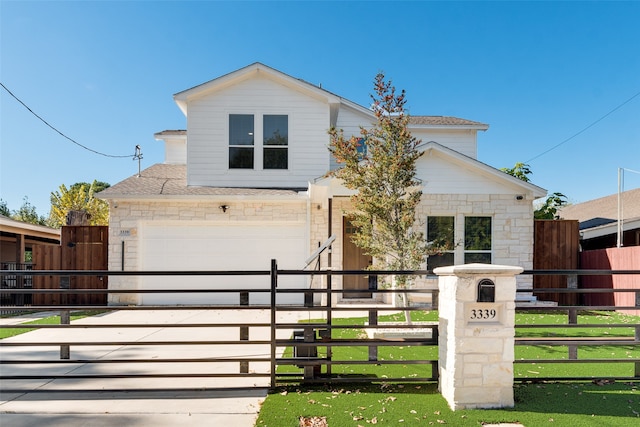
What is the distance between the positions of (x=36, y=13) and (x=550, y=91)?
20885mm

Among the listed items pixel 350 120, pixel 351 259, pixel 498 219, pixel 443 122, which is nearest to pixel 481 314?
pixel 351 259

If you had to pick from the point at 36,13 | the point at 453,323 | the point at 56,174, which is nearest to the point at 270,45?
the point at 36,13

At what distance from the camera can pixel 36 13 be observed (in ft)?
34.3

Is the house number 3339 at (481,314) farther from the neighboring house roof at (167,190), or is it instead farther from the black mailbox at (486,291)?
the neighboring house roof at (167,190)

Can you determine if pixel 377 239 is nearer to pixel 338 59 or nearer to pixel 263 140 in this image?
pixel 263 140

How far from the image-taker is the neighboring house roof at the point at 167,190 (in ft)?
34.9

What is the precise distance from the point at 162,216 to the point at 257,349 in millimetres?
6188

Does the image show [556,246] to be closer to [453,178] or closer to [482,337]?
[453,178]

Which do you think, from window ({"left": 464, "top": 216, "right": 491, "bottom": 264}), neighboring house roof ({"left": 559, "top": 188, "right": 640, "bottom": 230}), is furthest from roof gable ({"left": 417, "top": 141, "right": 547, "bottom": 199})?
neighboring house roof ({"left": 559, "top": 188, "right": 640, "bottom": 230})

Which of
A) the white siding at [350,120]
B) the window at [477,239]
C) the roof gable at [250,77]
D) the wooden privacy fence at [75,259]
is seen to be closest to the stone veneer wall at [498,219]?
the window at [477,239]

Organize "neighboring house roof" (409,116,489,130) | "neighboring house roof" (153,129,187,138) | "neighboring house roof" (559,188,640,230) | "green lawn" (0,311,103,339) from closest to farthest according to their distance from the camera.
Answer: "green lawn" (0,311,103,339) < "neighboring house roof" (559,188,640,230) < "neighboring house roof" (409,116,489,130) < "neighboring house roof" (153,129,187,138)

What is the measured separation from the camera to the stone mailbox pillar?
142 inches

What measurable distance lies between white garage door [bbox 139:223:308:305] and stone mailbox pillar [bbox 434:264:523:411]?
748 cm

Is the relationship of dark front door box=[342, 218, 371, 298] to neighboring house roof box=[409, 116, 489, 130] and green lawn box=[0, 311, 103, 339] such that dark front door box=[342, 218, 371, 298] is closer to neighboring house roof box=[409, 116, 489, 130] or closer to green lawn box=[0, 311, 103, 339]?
neighboring house roof box=[409, 116, 489, 130]
